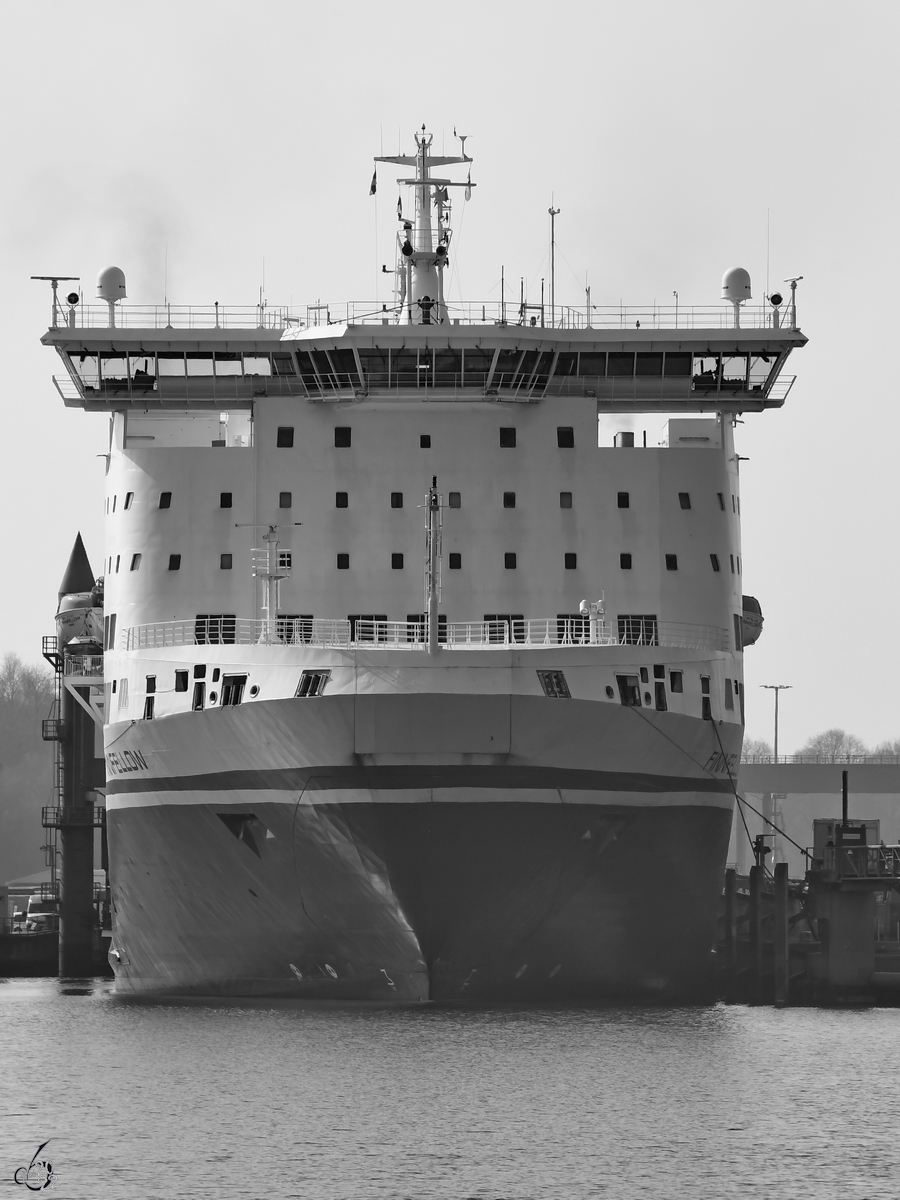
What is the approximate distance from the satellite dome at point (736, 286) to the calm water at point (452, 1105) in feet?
52.2

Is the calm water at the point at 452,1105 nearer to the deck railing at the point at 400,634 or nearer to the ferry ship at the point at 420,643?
the ferry ship at the point at 420,643

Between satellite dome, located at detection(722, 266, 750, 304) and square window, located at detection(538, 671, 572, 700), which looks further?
satellite dome, located at detection(722, 266, 750, 304)

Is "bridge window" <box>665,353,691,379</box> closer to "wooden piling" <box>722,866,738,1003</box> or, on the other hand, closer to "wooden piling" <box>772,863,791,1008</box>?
"wooden piling" <box>772,863,791,1008</box>

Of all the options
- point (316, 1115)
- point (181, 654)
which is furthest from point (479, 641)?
point (316, 1115)

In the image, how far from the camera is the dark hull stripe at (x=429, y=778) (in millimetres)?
40562

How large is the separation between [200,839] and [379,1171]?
14857 mm

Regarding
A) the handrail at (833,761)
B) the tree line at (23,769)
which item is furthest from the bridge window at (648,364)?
the tree line at (23,769)

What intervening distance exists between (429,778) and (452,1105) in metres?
8.33

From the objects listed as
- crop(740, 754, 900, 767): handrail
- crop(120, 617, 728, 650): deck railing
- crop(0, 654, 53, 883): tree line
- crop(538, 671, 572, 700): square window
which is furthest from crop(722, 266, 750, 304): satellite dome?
crop(0, 654, 53, 883): tree line

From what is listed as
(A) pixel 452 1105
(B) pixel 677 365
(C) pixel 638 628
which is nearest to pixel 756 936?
→ (C) pixel 638 628

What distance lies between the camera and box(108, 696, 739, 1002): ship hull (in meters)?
40.6

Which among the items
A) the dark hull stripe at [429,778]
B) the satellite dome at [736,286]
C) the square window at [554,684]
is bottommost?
the dark hull stripe at [429,778]

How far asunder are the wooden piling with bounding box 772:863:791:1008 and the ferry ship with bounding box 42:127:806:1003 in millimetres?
3392

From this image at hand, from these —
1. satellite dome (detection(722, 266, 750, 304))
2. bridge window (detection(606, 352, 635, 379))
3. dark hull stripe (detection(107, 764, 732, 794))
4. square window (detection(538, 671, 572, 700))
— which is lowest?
dark hull stripe (detection(107, 764, 732, 794))
